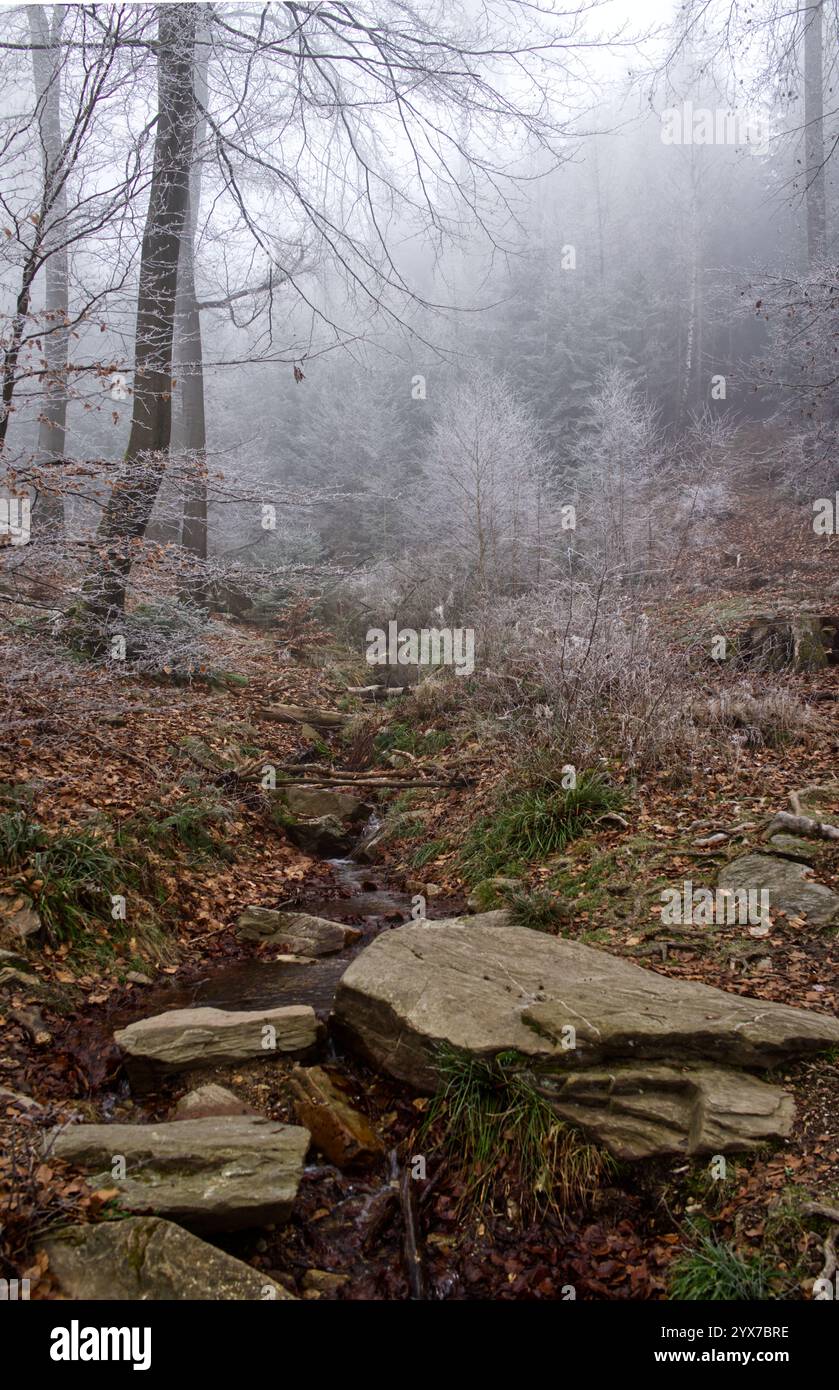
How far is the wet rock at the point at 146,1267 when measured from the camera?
240cm

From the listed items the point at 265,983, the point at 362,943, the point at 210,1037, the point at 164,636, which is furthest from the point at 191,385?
the point at 210,1037

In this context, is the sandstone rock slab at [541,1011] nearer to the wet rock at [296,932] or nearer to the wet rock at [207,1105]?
the wet rock at [207,1105]

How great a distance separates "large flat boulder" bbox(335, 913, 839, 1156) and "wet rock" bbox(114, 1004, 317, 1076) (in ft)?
0.81

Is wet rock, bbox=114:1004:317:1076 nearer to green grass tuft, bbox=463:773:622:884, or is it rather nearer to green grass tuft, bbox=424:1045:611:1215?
green grass tuft, bbox=424:1045:611:1215

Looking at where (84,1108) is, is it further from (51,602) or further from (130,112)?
(130,112)

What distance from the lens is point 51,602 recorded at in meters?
4.97

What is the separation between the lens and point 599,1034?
10.9 feet

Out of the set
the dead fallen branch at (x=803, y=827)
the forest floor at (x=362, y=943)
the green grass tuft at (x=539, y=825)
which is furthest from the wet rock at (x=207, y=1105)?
the dead fallen branch at (x=803, y=827)

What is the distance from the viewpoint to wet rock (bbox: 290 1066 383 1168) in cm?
325

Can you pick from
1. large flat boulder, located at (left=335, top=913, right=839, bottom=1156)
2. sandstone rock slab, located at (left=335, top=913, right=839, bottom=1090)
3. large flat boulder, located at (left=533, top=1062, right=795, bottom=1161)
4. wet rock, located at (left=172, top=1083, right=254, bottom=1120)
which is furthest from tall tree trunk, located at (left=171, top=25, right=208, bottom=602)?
large flat boulder, located at (left=533, top=1062, right=795, bottom=1161)

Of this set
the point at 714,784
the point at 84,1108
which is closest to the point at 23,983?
the point at 84,1108

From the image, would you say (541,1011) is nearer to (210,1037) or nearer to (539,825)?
(210,1037)

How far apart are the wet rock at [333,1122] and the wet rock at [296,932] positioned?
4.61 feet
